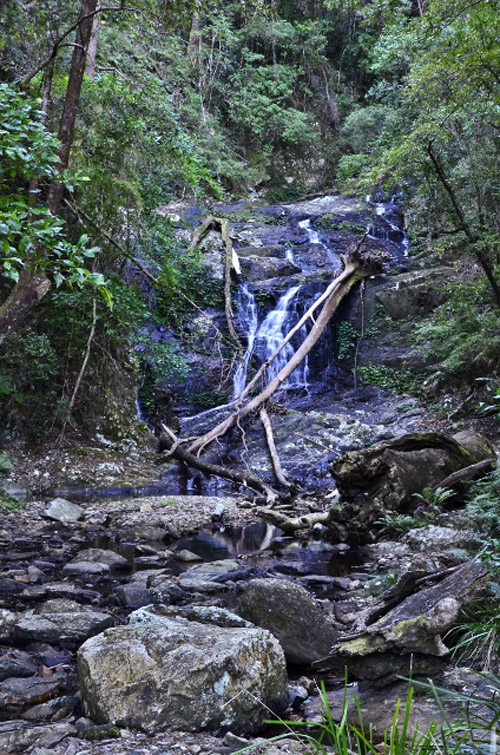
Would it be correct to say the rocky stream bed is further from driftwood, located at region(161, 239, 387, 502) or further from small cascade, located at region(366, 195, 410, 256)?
small cascade, located at region(366, 195, 410, 256)

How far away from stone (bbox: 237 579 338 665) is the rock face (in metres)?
0.69

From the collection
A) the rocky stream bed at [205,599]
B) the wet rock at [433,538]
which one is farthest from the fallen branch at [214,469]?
the wet rock at [433,538]

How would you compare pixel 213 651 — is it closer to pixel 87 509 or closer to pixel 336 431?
pixel 87 509

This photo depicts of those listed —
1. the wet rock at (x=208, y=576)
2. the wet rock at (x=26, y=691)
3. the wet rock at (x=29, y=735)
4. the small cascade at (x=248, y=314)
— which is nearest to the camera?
the wet rock at (x=29, y=735)

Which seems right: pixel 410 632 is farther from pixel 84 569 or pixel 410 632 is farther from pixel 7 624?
pixel 84 569

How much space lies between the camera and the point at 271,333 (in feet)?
57.0

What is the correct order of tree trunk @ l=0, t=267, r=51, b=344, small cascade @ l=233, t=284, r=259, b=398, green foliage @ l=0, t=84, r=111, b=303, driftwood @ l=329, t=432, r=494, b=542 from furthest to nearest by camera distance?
1. small cascade @ l=233, t=284, r=259, b=398
2. driftwood @ l=329, t=432, r=494, b=542
3. tree trunk @ l=0, t=267, r=51, b=344
4. green foliage @ l=0, t=84, r=111, b=303

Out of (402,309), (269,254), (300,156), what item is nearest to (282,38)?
(300,156)

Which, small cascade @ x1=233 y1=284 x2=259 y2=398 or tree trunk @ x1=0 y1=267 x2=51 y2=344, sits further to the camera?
small cascade @ x1=233 y1=284 x2=259 y2=398

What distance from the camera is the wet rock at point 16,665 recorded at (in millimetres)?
3625

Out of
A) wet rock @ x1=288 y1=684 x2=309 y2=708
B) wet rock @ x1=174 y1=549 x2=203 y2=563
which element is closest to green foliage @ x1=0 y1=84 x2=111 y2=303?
wet rock @ x1=288 y1=684 x2=309 y2=708

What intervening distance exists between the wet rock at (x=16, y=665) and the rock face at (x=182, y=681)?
0.79 metres

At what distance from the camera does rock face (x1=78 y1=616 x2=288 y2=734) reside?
2887 millimetres

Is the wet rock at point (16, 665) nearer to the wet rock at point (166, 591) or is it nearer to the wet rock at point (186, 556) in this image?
the wet rock at point (166, 591)
